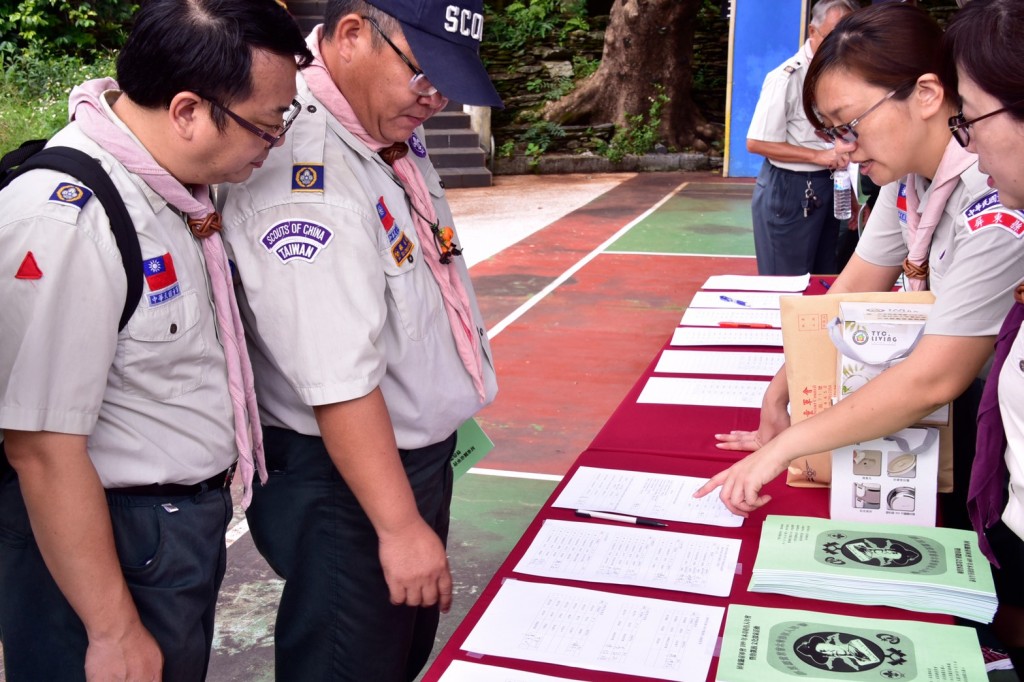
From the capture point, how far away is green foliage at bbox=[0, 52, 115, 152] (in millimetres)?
7980

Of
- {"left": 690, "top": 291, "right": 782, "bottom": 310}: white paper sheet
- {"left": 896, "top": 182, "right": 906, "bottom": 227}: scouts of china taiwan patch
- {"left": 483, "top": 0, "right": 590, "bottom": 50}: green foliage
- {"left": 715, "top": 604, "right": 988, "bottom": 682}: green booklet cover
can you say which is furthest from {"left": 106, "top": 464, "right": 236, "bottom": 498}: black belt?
{"left": 483, "top": 0, "right": 590, "bottom": 50}: green foliage

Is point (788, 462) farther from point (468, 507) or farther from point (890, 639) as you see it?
point (468, 507)

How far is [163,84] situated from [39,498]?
1.73 ft

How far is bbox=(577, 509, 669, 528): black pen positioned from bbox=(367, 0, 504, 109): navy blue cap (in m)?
0.69

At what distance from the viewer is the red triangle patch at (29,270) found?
1144mm

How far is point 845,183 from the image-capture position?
398 cm

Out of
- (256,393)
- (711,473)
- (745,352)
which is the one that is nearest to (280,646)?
(256,393)

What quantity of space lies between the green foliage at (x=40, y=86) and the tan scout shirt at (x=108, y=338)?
7232 mm

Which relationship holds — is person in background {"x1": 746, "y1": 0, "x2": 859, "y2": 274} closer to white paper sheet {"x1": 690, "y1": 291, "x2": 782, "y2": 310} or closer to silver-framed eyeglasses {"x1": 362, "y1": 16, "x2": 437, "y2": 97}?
white paper sheet {"x1": 690, "y1": 291, "x2": 782, "y2": 310}

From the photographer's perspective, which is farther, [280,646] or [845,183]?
[845,183]

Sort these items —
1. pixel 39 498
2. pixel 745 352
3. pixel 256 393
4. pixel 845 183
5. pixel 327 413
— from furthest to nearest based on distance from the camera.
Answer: pixel 845 183, pixel 745 352, pixel 256 393, pixel 327 413, pixel 39 498

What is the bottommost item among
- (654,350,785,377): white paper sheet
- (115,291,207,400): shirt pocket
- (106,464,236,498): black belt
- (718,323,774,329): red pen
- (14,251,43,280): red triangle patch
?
(654,350,785,377): white paper sheet

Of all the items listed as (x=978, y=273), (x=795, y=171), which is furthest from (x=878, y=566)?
(x=795, y=171)

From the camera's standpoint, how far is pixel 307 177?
142 centimetres
